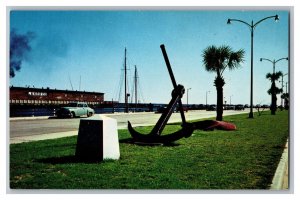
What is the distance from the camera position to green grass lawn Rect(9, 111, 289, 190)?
21.4ft

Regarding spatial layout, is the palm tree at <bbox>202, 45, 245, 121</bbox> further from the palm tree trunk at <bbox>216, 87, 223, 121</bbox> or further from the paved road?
the paved road

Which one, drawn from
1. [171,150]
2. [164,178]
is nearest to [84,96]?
[171,150]

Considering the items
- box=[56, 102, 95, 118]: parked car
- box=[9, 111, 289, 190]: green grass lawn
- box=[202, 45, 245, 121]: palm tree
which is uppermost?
box=[202, 45, 245, 121]: palm tree

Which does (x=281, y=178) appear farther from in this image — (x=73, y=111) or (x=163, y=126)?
(x=73, y=111)

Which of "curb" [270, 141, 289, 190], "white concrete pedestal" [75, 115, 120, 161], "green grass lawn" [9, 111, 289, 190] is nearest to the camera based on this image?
"green grass lawn" [9, 111, 289, 190]

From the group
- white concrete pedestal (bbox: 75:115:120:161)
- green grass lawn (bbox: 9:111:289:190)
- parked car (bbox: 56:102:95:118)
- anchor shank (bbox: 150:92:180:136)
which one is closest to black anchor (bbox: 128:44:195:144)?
anchor shank (bbox: 150:92:180:136)

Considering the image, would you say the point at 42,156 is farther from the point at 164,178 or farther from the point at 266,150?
the point at 266,150

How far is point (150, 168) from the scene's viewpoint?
7.60 m

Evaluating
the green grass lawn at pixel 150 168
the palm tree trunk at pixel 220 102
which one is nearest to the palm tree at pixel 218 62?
the palm tree trunk at pixel 220 102

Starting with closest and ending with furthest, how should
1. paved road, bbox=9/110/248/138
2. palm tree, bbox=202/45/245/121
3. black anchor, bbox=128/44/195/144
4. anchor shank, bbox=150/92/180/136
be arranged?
1. black anchor, bbox=128/44/195/144
2. anchor shank, bbox=150/92/180/136
3. paved road, bbox=9/110/248/138
4. palm tree, bbox=202/45/245/121

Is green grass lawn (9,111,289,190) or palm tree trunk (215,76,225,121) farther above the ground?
palm tree trunk (215,76,225,121)

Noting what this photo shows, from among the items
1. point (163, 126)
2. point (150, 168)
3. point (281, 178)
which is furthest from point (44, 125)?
point (281, 178)
